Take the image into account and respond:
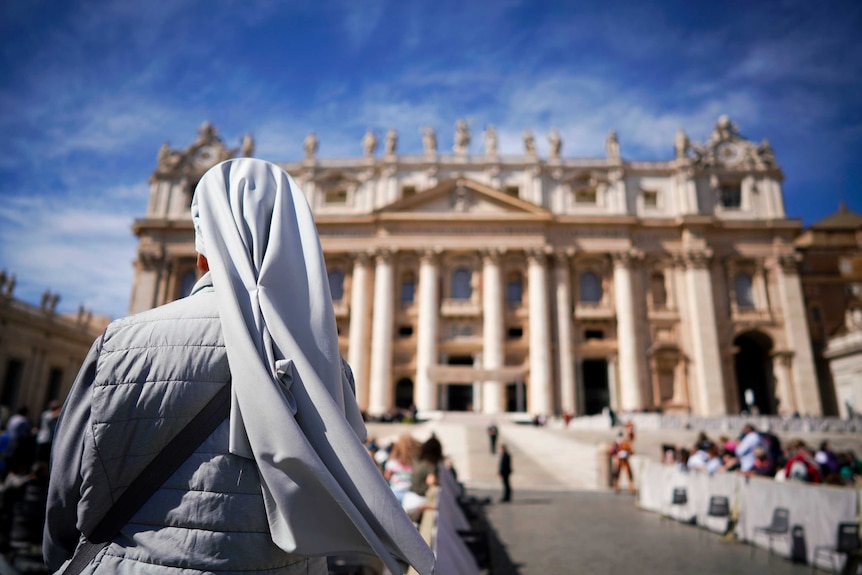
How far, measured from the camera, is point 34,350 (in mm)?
33375

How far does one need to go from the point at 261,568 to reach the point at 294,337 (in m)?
0.69

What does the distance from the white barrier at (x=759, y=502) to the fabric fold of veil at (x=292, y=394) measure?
8.08 metres

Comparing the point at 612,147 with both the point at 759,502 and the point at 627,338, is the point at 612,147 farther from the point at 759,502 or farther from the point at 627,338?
the point at 759,502

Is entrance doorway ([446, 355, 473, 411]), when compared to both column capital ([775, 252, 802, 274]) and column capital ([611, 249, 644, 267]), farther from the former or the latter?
column capital ([775, 252, 802, 274])

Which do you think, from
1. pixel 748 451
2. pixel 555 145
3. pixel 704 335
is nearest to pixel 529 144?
pixel 555 145

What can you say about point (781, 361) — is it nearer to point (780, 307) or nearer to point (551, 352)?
point (780, 307)

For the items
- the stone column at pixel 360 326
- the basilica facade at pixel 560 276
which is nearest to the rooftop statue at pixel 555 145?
the basilica facade at pixel 560 276

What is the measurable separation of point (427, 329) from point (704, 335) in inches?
692

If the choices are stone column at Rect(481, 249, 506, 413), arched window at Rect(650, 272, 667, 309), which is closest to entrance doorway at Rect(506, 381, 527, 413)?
stone column at Rect(481, 249, 506, 413)

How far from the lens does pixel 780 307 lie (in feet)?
116

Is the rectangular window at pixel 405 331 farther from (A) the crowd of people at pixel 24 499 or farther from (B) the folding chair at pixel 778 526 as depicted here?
(B) the folding chair at pixel 778 526

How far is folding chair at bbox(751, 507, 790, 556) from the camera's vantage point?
25.8 ft

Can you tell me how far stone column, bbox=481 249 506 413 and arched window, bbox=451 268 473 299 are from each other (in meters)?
1.21

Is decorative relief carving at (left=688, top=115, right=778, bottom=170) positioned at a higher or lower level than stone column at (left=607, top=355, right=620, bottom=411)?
higher
